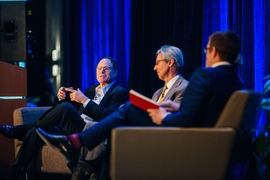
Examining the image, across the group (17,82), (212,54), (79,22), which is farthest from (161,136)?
(79,22)

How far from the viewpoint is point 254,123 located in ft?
8.87

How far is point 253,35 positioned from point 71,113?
1674mm

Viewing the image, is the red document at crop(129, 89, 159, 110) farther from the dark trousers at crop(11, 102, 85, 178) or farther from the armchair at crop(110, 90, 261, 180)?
the dark trousers at crop(11, 102, 85, 178)

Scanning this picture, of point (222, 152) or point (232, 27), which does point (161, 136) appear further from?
point (232, 27)

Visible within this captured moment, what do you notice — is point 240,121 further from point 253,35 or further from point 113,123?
point 253,35

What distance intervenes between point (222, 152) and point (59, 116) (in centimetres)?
147

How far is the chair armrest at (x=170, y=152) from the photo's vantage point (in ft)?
7.63

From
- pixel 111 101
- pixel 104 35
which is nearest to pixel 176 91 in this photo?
pixel 111 101

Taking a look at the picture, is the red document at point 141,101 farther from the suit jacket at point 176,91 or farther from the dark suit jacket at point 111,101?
the dark suit jacket at point 111,101

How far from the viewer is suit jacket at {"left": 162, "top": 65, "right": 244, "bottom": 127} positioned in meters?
2.36

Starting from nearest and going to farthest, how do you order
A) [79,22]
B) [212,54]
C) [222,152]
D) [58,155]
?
1. [222,152]
2. [212,54]
3. [58,155]
4. [79,22]

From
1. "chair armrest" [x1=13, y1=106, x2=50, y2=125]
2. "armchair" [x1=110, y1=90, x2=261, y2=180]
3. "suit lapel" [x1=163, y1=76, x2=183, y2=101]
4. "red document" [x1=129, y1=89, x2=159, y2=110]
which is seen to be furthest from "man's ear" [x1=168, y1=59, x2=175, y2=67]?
"chair armrest" [x1=13, y1=106, x2=50, y2=125]

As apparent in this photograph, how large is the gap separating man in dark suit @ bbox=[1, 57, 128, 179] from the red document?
81 centimetres

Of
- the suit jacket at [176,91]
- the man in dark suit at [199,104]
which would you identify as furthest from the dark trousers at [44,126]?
the suit jacket at [176,91]
